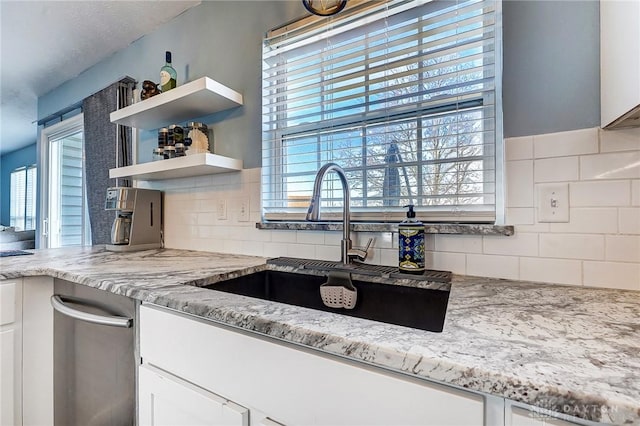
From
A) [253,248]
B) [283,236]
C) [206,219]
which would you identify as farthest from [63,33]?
[283,236]

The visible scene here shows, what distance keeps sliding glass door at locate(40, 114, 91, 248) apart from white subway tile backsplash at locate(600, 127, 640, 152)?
146 inches

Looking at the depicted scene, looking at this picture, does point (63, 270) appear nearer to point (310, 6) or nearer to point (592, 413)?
point (310, 6)

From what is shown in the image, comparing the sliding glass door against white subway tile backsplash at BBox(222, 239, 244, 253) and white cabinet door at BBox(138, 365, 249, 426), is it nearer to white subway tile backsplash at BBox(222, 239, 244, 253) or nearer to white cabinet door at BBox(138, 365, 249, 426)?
white subway tile backsplash at BBox(222, 239, 244, 253)

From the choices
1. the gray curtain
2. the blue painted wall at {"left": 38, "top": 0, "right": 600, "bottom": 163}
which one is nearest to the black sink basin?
the blue painted wall at {"left": 38, "top": 0, "right": 600, "bottom": 163}

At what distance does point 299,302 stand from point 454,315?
665 mm

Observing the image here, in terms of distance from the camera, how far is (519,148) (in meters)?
0.94

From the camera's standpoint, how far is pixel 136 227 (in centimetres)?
176

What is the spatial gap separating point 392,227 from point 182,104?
4.06 feet

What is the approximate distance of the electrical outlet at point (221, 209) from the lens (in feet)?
5.36

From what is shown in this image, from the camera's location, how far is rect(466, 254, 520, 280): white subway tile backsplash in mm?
940

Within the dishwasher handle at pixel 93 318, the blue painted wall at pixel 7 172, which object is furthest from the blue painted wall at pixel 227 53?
the blue painted wall at pixel 7 172

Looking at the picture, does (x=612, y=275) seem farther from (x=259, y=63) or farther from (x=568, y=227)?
(x=259, y=63)

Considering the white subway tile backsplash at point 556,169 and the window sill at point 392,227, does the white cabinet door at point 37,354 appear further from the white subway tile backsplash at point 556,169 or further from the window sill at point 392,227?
the white subway tile backsplash at point 556,169

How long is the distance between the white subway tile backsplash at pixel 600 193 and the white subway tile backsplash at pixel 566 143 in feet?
0.31
